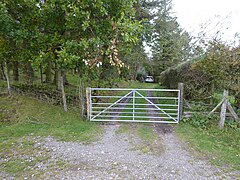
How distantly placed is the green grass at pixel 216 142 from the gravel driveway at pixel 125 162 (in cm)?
35

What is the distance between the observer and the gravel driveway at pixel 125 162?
3096mm

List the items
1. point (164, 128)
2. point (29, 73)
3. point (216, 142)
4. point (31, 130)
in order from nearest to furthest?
point (216, 142) → point (31, 130) → point (164, 128) → point (29, 73)

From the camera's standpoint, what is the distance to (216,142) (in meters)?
4.53

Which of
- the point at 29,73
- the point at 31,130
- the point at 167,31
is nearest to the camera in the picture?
the point at 31,130

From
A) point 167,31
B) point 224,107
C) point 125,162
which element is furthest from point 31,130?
point 167,31

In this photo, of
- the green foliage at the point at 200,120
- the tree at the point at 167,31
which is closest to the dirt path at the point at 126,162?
the green foliage at the point at 200,120

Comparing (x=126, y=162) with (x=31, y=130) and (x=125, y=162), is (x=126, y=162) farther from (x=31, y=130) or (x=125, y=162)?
→ (x=31, y=130)

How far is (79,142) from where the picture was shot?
15.0ft

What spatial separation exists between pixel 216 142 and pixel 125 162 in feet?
8.86

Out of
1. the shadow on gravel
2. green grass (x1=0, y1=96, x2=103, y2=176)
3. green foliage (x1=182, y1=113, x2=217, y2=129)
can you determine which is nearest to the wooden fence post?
green foliage (x1=182, y1=113, x2=217, y2=129)

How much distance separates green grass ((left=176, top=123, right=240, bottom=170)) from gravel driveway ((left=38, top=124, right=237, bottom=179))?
349 mm

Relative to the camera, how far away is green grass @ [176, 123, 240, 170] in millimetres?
3673

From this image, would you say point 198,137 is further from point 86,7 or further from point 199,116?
point 86,7

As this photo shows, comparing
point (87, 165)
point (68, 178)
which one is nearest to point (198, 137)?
point (87, 165)
